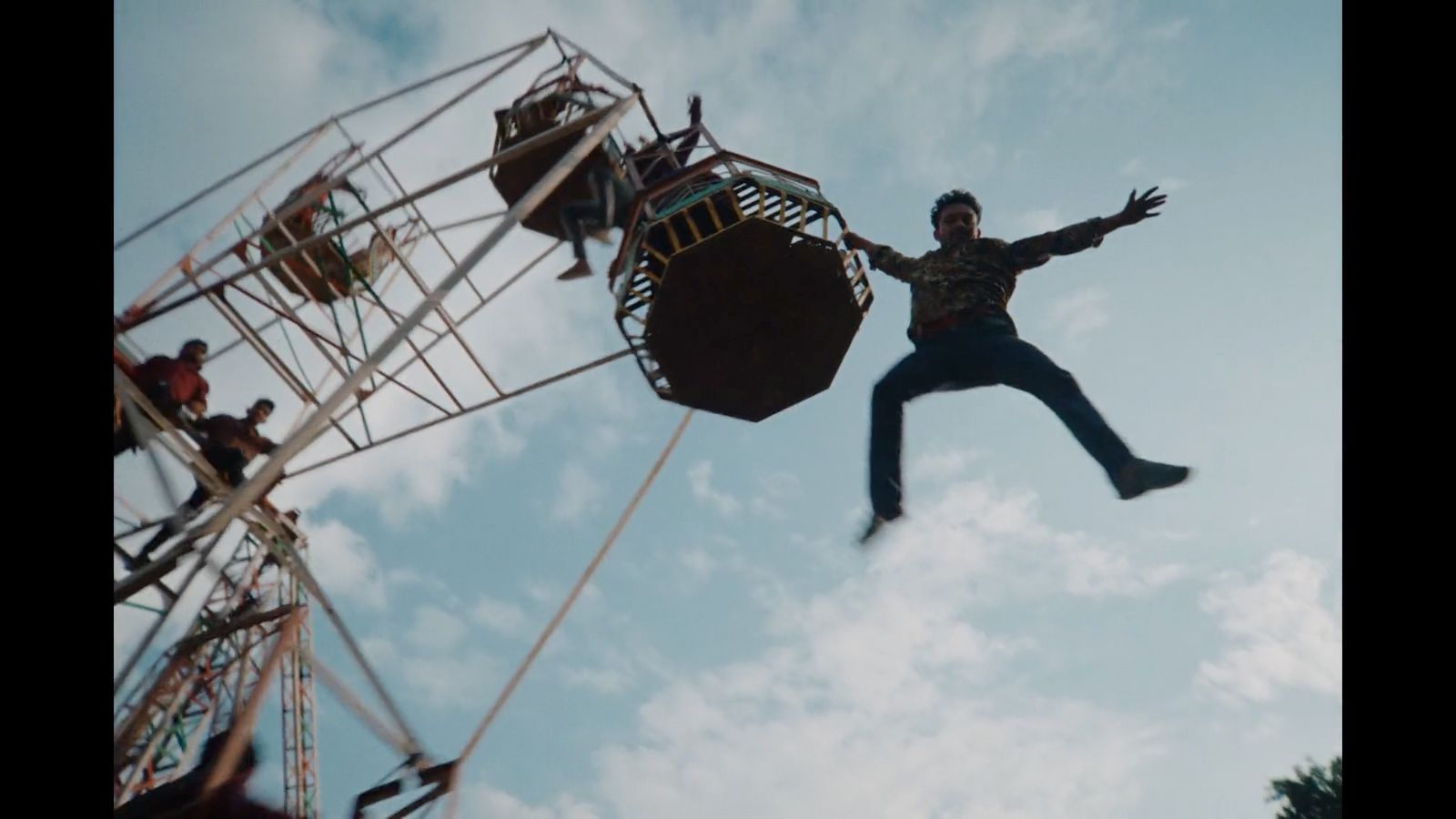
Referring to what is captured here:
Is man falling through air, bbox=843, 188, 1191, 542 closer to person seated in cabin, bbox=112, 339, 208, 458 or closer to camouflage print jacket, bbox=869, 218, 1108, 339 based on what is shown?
camouflage print jacket, bbox=869, 218, 1108, 339

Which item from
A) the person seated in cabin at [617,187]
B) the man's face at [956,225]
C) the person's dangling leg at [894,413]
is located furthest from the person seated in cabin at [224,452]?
the man's face at [956,225]

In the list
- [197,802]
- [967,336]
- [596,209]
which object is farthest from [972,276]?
[197,802]

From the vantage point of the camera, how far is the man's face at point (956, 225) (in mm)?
6754

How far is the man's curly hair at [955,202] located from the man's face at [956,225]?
0.02 meters

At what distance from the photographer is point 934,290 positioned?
254 inches

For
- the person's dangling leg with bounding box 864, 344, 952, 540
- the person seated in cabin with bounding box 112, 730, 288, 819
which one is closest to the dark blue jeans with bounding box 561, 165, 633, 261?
the person's dangling leg with bounding box 864, 344, 952, 540

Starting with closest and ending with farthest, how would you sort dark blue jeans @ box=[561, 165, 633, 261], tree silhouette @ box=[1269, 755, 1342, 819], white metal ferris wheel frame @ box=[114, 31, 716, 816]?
white metal ferris wheel frame @ box=[114, 31, 716, 816]
dark blue jeans @ box=[561, 165, 633, 261]
tree silhouette @ box=[1269, 755, 1342, 819]

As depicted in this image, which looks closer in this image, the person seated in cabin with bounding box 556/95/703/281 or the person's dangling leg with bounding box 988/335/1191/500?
the person's dangling leg with bounding box 988/335/1191/500

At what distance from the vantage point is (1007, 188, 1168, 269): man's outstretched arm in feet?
18.5

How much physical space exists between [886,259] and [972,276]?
0.77m

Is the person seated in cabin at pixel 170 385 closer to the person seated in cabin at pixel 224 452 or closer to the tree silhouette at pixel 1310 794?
the person seated in cabin at pixel 224 452

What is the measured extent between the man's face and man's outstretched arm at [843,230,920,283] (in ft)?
0.95
